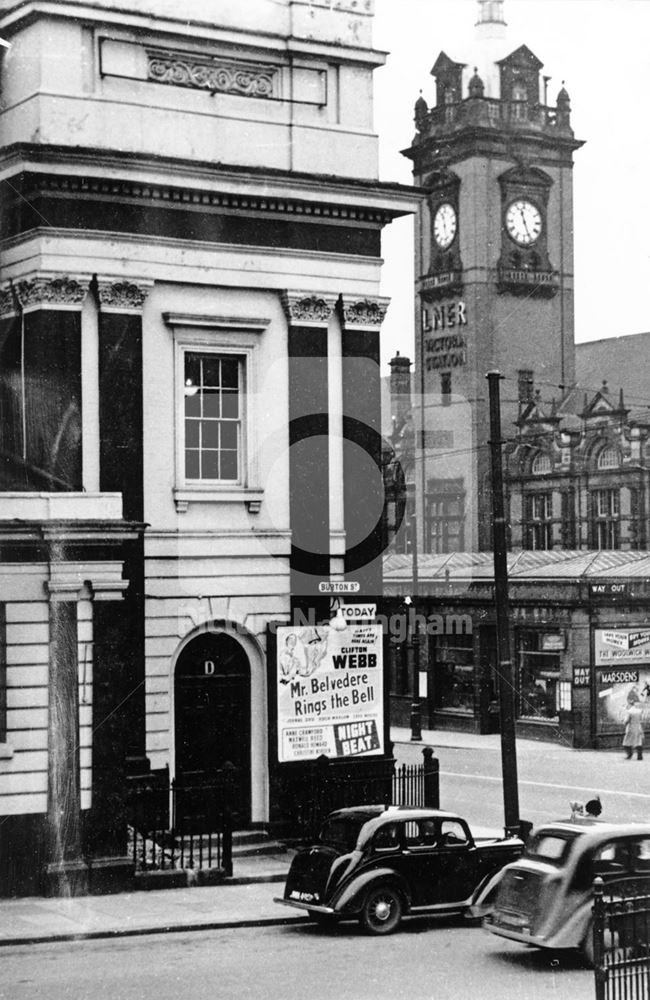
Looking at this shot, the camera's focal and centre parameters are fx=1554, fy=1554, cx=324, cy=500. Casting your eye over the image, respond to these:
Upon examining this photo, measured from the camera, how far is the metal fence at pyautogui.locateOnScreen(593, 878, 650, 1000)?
41.2 feet

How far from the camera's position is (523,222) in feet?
247

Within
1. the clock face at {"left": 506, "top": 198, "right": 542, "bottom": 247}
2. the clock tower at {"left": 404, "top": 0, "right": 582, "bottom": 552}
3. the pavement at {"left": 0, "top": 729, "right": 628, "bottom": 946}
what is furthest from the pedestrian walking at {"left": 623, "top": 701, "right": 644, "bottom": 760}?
the clock face at {"left": 506, "top": 198, "right": 542, "bottom": 247}

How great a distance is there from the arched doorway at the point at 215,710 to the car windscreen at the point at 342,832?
5079 millimetres

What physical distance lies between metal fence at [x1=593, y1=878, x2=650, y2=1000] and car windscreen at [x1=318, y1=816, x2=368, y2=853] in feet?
13.9

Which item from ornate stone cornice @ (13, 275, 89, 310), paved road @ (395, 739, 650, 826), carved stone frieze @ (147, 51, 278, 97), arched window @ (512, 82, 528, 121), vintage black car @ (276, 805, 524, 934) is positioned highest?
arched window @ (512, 82, 528, 121)

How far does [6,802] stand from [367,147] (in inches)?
454

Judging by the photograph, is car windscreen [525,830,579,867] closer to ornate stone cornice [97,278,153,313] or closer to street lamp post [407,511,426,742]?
ornate stone cornice [97,278,153,313]

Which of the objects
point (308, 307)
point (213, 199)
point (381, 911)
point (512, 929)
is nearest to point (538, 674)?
point (308, 307)

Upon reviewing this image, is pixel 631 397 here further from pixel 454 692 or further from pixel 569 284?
pixel 454 692

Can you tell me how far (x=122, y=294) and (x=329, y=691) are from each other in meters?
6.79

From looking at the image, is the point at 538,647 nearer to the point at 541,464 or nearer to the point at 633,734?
the point at 633,734

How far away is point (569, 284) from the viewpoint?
7712cm

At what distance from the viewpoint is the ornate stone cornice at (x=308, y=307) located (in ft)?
78.3

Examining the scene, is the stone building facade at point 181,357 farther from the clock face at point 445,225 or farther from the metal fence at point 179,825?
the clock face at point 445,225
